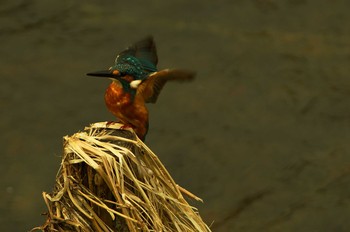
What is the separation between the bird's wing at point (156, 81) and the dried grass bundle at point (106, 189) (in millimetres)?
176

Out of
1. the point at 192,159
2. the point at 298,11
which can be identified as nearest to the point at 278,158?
the point at 192,159

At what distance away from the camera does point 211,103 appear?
17.5 ft

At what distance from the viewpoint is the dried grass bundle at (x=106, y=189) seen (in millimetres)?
3016

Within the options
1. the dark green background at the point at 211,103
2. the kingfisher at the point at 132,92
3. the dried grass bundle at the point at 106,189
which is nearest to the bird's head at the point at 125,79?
the kingfisher at the point at 132,92

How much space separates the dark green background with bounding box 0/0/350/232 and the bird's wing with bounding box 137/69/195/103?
1.90m

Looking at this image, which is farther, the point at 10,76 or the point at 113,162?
the point at 10,76

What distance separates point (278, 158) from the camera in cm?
532

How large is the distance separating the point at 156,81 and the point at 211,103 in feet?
6.95

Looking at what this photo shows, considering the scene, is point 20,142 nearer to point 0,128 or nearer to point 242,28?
point 0,128

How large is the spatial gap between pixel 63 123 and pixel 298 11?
143cm

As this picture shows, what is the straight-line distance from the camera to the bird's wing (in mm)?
3079

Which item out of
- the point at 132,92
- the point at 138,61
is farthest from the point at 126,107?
the point at 138,61

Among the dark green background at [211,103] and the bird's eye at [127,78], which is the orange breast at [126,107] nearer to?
the bird's eye at [127,78]

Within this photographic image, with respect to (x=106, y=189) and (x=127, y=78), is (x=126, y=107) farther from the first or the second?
(x=106, y=189)
